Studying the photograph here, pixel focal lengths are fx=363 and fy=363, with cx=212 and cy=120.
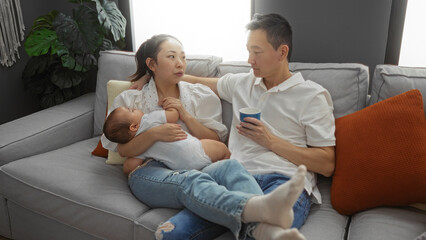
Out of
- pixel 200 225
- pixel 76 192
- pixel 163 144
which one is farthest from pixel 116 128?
pixel 200 225

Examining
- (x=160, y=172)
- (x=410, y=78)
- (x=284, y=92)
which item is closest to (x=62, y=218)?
(x=160, y=172)

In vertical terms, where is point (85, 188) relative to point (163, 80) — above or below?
below

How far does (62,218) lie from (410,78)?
1.73m

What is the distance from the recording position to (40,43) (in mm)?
2477

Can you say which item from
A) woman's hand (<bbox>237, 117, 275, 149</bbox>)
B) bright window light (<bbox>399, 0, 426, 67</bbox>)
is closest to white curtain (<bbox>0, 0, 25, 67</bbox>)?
woman's hand (<bbox>237, 117, 275, 149</bbox>)

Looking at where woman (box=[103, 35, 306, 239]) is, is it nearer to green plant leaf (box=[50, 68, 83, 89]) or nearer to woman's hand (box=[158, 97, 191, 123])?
woman's hand (box=[158, 97, 191, 123])

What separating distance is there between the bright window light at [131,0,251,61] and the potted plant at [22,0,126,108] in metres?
0.32

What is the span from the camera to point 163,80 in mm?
1842

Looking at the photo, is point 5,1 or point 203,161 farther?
point 5,1

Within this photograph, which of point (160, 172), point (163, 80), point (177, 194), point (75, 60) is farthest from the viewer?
point (75, 60)

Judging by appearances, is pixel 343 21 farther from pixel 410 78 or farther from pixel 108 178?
pixel 108 178

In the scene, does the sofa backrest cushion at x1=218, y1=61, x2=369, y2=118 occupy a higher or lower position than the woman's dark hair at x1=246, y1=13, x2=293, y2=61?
lower

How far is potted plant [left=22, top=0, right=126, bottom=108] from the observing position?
7.88ft

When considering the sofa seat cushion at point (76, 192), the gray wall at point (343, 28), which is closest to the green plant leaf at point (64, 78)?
the sofa seat cushion at point (76, 192)
